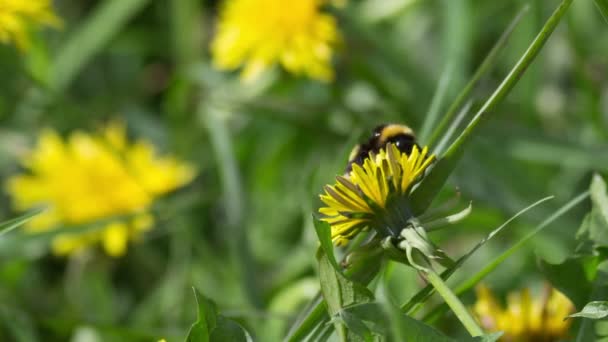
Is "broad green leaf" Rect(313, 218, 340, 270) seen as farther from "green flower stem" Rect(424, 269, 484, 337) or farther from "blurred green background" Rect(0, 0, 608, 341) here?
"blurred green background" Rect(0, 0, 608, 341)

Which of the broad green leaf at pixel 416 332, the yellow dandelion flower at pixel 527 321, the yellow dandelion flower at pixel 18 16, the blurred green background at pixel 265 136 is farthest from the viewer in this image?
the blurred green background at pixel 265 136

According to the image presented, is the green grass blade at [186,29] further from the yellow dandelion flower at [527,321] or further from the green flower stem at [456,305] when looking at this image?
the green flower stem at [456,305]

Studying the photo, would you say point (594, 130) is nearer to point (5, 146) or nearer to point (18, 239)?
point (18, 239)

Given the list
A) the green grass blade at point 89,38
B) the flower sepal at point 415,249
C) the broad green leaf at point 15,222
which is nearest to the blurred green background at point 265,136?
the green grass blade at point 89,38

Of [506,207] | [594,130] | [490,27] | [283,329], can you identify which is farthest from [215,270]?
[490,27]

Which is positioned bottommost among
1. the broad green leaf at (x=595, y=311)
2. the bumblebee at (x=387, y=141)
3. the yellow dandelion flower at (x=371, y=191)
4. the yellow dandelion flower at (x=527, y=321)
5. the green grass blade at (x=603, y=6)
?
the broad green leaf at (x=595, y=311)

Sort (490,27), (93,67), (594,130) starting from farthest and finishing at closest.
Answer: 1. (93,67)
2. (490,27)
3. (594,130)
